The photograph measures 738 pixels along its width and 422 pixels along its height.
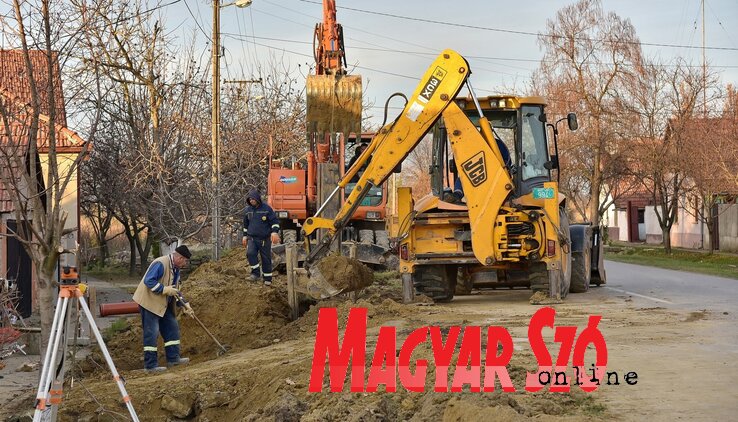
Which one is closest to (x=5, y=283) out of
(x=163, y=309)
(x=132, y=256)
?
(x=163, y=309)

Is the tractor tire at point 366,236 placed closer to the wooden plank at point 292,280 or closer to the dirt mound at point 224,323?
the dirt mound at point 224,323

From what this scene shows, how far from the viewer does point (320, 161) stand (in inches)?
927

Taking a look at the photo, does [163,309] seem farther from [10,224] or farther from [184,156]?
[184,156]

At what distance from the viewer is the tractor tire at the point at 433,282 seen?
56.0ft

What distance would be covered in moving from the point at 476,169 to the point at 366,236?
847cm

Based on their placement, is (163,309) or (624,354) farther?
(163,309)

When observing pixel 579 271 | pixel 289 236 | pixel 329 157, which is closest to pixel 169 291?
pixel 579 271

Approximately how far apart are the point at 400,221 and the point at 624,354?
259 inches

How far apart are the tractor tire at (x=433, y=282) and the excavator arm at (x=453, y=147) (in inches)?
50.8

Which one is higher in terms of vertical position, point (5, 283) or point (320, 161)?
point (320, 161)

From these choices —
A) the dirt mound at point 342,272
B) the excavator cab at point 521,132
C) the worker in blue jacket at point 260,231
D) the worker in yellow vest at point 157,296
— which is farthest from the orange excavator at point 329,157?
the worker in yellow vest at point 157,296

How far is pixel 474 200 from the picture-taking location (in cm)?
1605

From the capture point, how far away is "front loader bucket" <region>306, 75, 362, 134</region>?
55.6 ft

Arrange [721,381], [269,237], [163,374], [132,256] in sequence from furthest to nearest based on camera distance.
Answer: [132,256], [269,237], [163,374], [721,381]
